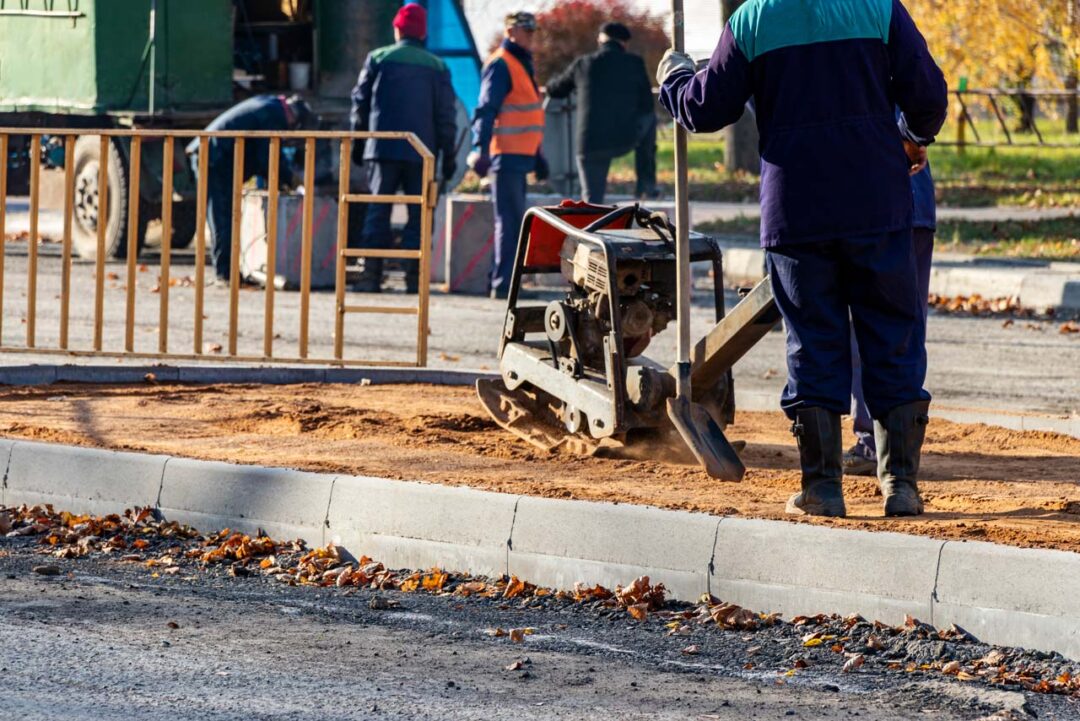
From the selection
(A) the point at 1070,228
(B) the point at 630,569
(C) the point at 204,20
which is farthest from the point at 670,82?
(A) the point at 1070,228

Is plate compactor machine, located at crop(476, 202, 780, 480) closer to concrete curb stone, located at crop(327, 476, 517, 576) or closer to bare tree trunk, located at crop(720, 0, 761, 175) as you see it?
concrete curb stone, located at crop(327, 476, 517, 576)

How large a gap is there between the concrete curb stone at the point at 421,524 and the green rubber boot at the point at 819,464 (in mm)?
896

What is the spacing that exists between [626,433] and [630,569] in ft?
5.50

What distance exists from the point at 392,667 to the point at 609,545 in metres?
1.11

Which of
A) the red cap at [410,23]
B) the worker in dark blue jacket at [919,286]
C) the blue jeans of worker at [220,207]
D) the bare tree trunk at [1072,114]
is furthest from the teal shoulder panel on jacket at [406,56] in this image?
the bare tree trunk at [1072,114]

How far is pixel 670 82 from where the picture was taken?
631 centimetres

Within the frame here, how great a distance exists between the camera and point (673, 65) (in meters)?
6.39

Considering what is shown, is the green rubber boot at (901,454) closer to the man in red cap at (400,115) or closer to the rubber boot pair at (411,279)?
the man in red cap at (400,115)

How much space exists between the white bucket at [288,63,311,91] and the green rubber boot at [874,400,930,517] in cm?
1235

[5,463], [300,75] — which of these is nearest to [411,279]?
[300,75]

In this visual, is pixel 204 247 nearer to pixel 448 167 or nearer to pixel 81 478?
pixel 81 478

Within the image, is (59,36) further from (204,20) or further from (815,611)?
(815,611)

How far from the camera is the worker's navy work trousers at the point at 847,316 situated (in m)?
Answer: 5.99

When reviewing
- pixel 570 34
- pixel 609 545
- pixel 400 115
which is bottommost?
pixel 609 545
